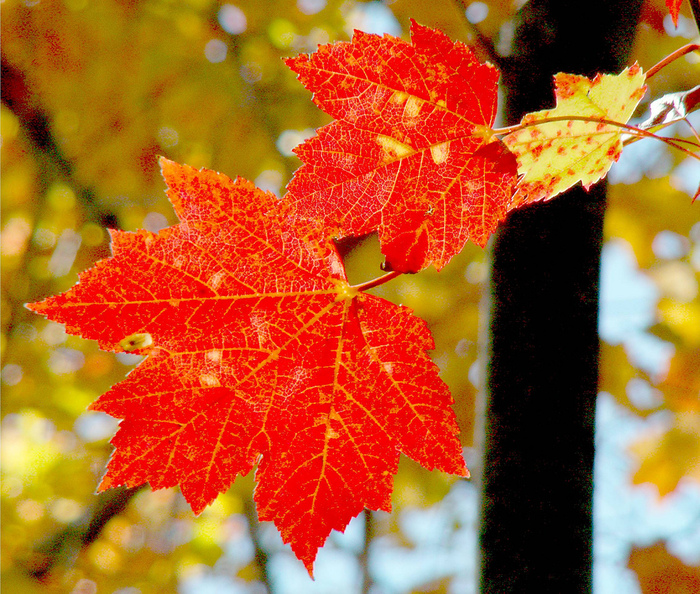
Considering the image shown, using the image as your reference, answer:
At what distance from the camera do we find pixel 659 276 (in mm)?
2625

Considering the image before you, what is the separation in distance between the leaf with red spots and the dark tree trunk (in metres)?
0.21

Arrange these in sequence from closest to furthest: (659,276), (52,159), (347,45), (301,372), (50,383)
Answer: (347,45), (301,372), (52,159), (50,383), (659,276)

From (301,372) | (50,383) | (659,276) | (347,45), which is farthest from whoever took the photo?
(659,276)

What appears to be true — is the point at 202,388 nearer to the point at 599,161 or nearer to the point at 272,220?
the point at 272,220

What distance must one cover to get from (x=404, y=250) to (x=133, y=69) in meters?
2.18

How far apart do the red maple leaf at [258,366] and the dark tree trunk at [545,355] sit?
0.17 metres

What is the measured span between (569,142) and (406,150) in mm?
155

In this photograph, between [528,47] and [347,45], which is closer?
[347,45]

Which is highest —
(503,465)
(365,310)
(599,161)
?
(599,161)

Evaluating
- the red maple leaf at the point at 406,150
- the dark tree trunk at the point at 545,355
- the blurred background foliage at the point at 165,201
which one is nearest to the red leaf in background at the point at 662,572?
the blurred background foliage at the point at 165,201

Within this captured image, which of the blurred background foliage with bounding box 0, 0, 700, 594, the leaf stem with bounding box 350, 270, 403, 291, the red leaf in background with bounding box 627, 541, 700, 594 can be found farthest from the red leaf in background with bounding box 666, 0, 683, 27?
the red leaf in background with bounding box 627, 541, 700, 594

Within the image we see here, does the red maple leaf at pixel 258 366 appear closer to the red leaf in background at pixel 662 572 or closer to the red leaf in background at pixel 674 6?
the red leaf in background at pixel 674 6

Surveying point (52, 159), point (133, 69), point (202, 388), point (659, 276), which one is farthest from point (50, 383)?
point (659, 276)

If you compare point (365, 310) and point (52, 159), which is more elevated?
point (52, 159)
